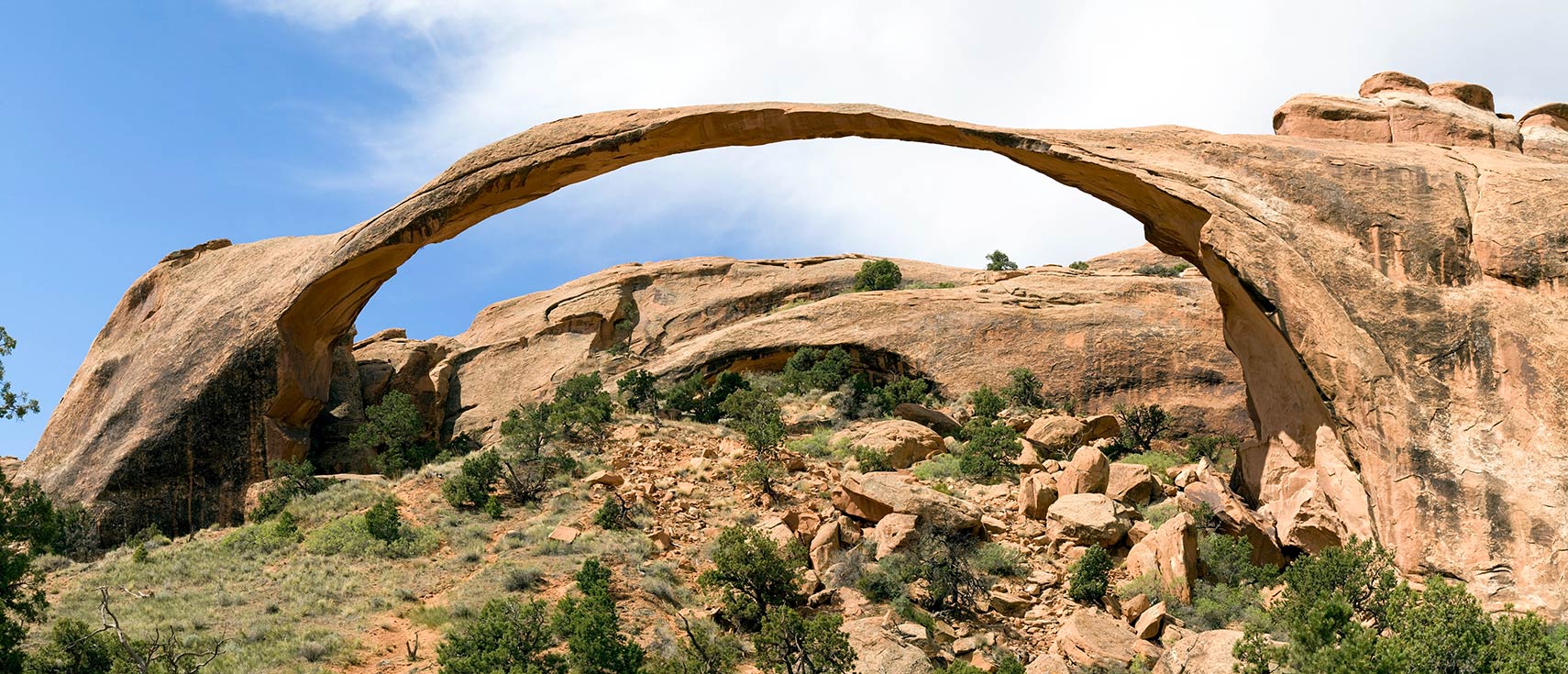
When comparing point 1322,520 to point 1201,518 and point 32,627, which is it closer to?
point 1201,518

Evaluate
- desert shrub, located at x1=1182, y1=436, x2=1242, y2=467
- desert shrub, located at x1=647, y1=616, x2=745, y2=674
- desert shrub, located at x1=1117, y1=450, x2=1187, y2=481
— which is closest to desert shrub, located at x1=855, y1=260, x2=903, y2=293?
desert shrub, located at x1=1182, y1=436, x2=1242, y2=467

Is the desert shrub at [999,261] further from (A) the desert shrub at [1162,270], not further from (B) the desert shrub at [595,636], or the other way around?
(B) the desert shrub at [595,636]

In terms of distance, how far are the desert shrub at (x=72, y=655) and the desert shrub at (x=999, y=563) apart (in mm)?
11159

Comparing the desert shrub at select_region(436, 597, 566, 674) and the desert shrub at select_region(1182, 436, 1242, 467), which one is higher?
the desert shrub at select_region(436, 597, 566, 674)

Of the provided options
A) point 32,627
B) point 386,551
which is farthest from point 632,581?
point 32,627

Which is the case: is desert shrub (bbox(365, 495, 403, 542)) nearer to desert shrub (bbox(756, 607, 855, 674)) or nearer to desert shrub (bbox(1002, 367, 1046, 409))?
desert shrub (bbox(756, 607, 855, 674))

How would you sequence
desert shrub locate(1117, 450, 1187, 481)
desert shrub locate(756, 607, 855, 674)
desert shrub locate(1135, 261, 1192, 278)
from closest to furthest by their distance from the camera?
desert shrub locate(756, 607, 855, 674)
desert shrub locate(1117, 450, 1187, 481)
desert shrub locate(1135, 261, 1192, 278)

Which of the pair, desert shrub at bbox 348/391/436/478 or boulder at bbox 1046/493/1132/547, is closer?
boulder at bbox 1046/493/1132/547

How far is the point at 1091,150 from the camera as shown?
1767 cm

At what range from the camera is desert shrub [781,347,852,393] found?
29125 millimetres

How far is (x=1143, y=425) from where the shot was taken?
27328 millimetres

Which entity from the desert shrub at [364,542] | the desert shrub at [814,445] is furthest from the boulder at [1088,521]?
the desert shrub at [364,542]

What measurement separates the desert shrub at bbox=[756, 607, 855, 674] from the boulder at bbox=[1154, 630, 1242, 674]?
355 centimetres

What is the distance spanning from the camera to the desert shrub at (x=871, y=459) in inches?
839
